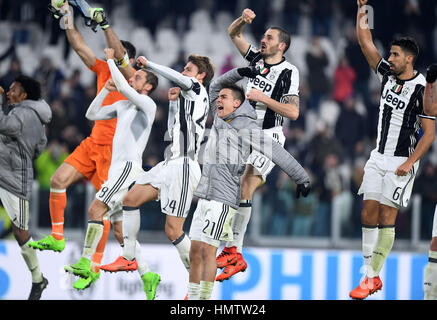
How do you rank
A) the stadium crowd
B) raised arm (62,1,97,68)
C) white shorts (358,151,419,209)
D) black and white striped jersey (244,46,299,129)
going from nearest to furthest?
white shorts (358,151,419,209) → black and white striped jersey (244,46,299,129) → raised arm (62,1,97,68) → the stadium crowd

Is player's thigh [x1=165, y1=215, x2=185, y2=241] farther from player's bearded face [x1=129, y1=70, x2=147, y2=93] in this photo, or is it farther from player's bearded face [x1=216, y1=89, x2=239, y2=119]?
player's bearded face [x1=129, y1=70, x2=147, y2=93]

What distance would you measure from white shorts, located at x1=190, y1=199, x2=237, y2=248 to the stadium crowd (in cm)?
467

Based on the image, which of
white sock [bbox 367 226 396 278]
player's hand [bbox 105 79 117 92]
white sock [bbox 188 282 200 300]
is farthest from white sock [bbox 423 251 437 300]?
player's hand [bbox 105 79 117 92]

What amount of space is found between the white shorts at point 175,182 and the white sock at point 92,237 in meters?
0.75

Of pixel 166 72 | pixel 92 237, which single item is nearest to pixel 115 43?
pixel 166 72

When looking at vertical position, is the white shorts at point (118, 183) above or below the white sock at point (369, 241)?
above

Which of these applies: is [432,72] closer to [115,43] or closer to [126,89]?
[126,89]

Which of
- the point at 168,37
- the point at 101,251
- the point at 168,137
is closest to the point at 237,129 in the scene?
the point at 168,137

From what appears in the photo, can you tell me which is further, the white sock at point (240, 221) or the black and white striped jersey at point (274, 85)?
the white sock at point (240, 221)

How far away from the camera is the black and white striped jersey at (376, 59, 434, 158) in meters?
8.36

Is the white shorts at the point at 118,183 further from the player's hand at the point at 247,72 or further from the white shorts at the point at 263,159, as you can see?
the player's hand at the point at 247,72

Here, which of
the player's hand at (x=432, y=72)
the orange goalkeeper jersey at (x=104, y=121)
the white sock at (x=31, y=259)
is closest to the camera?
the player's hand at (x=432, y=72)

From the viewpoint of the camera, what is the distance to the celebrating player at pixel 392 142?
328 inches

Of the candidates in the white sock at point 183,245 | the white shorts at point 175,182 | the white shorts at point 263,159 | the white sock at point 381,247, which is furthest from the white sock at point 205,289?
the white sock at point 381,247
